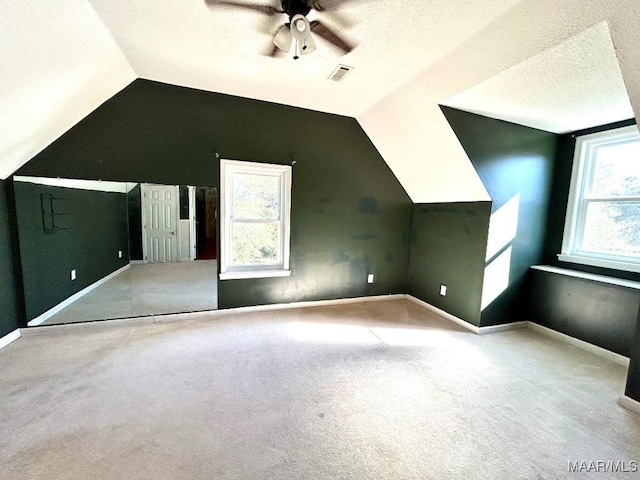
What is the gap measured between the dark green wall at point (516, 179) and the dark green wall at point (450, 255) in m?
0.21

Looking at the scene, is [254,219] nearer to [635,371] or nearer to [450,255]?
[450,255]

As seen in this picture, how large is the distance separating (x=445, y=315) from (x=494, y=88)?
261 centimetres

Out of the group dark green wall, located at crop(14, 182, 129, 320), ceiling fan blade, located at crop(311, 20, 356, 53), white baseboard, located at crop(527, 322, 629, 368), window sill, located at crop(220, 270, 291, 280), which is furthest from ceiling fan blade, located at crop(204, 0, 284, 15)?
white baseboard, located at crop(527, 322, 629, 368)

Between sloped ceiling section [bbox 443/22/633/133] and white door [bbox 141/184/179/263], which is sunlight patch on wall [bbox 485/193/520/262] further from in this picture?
white door [bbox 141/184/179/263]

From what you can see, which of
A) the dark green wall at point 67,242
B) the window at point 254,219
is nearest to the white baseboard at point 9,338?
the dark green wall at point 67,242

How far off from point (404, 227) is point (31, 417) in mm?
4169

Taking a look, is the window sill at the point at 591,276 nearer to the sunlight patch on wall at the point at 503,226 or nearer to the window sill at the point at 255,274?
the sunlight patch on wall at the point at 503,226

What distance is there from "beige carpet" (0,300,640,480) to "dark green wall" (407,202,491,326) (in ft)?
1.90

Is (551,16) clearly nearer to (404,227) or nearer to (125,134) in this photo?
(404,227)

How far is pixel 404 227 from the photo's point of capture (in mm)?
4195

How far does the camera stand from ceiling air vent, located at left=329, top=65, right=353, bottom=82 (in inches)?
92.5

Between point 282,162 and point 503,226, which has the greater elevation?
point 282,162

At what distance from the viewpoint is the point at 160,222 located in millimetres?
3180

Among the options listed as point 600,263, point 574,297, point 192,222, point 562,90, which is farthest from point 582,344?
point 192,222
